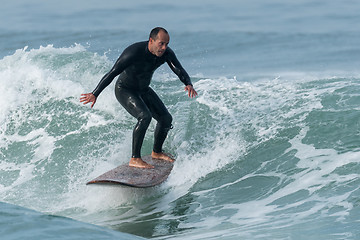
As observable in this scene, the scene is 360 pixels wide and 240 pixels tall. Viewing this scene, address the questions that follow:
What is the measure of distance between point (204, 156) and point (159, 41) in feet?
6.55

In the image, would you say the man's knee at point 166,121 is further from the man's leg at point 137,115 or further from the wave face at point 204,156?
the wave face at point 204,156

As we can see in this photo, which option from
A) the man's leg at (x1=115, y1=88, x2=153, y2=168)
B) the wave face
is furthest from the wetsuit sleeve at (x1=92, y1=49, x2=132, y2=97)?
the wave face

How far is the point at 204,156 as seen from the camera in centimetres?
896

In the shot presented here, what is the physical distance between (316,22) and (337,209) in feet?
46.9

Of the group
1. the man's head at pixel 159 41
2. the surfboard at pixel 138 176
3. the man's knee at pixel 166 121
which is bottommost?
the surfboard at pixel 138 176

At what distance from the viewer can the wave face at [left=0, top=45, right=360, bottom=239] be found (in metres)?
7.15

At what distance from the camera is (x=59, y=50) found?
14.6 m

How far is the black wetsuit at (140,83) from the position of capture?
7973 millimetres

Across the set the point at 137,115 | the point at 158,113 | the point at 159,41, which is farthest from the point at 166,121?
the point at 159,41

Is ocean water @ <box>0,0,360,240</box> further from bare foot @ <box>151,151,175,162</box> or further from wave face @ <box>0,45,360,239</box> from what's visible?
bare foot @ <box>151,151,175,162</box>

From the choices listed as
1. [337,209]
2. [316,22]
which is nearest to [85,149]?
[337,209]

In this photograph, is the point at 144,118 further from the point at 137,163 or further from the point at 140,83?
the point at 137,163

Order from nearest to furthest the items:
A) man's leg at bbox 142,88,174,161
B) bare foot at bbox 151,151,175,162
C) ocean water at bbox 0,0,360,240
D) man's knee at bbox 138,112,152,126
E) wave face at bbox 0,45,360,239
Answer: ocean water at bbox 0,0,360,240 < wave face at bbox 0,45,360,239 < man's knee at bbox 138,112,152,126 < man's leg at bbox 142,88,174,161 < bare foot at bbox 151,151,175,162

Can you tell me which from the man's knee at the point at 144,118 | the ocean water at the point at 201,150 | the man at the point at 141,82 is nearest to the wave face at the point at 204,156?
the ocean water at the point at 201,150
